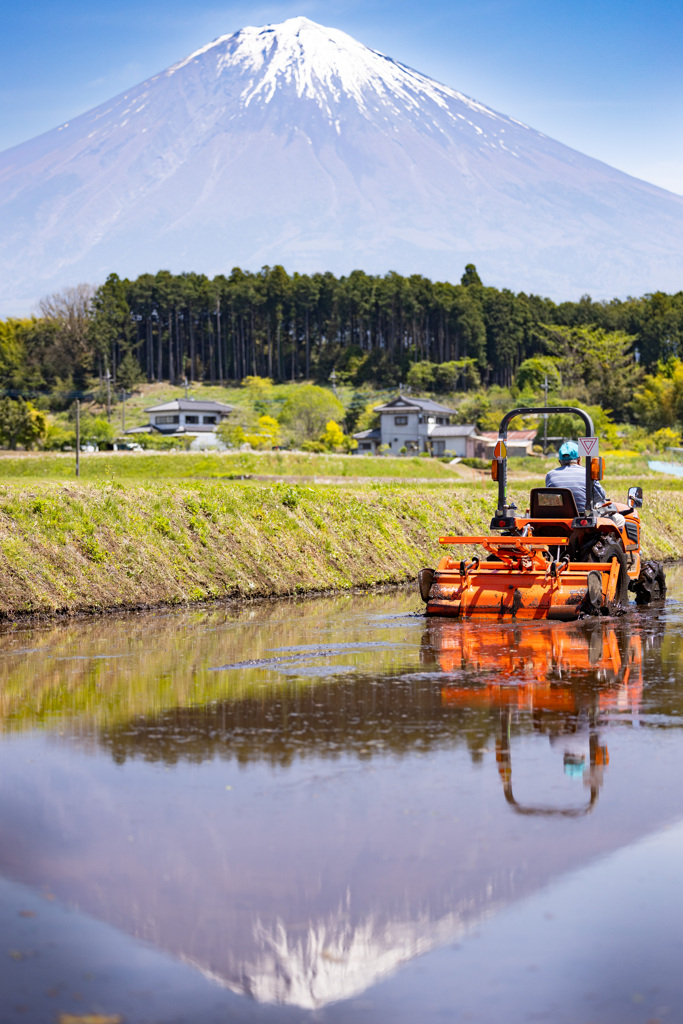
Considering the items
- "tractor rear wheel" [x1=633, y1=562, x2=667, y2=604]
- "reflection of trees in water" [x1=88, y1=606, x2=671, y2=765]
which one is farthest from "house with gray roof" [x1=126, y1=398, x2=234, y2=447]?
"reflection of trees in water" [x1=88, y1=606, x2=671, y2=765]

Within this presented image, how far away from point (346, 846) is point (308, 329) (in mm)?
164118

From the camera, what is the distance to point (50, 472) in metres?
56.2

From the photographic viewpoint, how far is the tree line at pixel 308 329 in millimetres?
156375

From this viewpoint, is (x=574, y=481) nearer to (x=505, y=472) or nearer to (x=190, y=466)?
(x=505, y=472)

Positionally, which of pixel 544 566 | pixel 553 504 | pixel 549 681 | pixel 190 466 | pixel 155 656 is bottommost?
pixel 155 656

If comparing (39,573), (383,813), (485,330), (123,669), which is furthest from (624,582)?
(485,330)

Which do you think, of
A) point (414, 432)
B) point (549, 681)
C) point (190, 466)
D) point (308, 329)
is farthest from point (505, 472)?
point (308, 329)

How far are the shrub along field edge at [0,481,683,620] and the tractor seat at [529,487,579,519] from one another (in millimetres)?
6912

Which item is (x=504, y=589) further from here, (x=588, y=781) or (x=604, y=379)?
(x=604, y=379)

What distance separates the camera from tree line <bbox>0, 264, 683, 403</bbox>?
513 ft

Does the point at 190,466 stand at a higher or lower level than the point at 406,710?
lower

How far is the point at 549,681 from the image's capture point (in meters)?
11.3

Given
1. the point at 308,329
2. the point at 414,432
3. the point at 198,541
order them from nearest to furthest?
1. the point at 198,541
2. the point at 414,432
3. the point at 308,329

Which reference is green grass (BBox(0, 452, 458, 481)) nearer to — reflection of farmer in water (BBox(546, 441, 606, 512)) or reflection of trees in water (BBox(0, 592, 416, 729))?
reflection of trees in water (BBox(0, 592, 416, 729))
